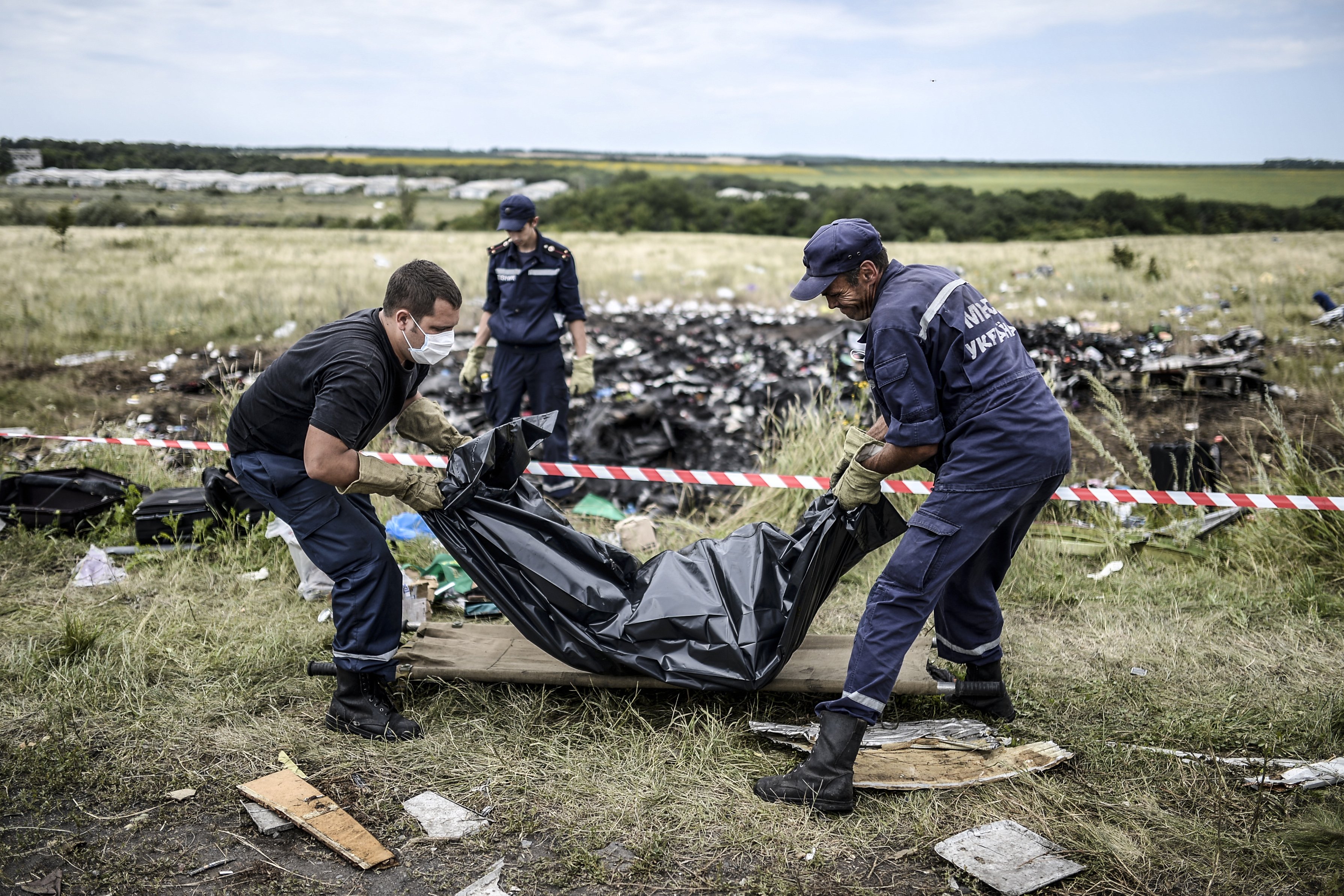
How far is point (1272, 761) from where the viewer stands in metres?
2.67

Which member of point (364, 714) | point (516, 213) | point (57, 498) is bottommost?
point (364, 714)

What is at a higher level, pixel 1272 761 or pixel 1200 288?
pixel 1200 288

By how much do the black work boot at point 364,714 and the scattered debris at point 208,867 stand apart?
0.61 metres

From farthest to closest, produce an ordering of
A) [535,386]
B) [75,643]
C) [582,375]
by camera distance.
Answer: [582,375]
[535,386]
[75,643]

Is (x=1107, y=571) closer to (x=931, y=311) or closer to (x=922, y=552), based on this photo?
(x=922, y=552)

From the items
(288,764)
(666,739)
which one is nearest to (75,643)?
(288,764)

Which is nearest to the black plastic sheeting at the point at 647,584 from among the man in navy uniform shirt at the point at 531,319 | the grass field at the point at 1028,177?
the man in navy uniform shirt at the point at 531,319

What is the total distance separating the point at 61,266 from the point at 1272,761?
1961 cm

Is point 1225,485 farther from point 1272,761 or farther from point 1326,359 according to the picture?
point 1326,359

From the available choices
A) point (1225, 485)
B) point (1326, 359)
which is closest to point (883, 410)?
point (1225, 485)

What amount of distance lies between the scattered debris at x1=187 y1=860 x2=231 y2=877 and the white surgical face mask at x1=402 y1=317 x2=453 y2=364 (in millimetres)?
1527

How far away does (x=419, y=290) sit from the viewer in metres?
2.65

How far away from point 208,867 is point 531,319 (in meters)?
3.64

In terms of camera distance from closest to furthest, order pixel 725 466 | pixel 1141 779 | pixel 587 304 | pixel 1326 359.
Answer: pixel 1141 779
pixel 725 466
pixel 1326 359
pixel 587 304
